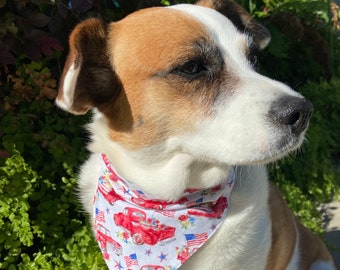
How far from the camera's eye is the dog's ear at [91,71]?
2.21m

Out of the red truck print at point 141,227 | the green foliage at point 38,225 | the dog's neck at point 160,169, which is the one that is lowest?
the green foliage at point 38,225

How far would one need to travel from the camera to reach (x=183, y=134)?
2.22 m

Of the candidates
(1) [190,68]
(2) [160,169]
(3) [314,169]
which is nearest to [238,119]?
(1) [190,68]

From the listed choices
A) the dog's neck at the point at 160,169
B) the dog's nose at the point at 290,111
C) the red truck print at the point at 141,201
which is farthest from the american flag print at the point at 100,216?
the dog's nose at the point at 290,111

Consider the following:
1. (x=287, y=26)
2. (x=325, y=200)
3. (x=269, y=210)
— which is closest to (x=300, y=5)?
(x=287, y=26)

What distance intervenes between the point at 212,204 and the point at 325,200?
6.70ft

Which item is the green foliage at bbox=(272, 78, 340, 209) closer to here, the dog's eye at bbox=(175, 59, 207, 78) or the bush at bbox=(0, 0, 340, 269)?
the bush at bbox=(0, 0, 340, 269)

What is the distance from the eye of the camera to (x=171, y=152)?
2340mm

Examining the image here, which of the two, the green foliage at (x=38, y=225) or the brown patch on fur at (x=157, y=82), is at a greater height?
the brown patch on fur at (x=157, y=82)

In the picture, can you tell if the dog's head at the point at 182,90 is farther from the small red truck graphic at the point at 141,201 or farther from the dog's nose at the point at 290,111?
the small red truck graphic at the point at 141,201

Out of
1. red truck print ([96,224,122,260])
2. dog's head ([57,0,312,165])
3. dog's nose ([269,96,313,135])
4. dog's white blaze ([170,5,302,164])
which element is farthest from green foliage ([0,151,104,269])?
dog's nose ([269,96,313,135])

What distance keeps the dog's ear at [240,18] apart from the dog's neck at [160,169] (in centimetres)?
69

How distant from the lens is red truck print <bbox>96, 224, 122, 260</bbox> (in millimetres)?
2652

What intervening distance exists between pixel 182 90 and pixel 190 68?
92 mm
